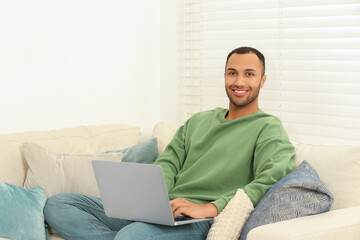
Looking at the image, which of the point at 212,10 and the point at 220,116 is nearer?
the point at 220,116

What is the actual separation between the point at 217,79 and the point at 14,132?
1.28 metres

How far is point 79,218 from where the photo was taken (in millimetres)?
2273

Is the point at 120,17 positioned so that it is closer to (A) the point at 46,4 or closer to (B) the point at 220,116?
(A) the point at 46,4

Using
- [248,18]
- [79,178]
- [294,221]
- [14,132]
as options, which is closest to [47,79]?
[14,132]

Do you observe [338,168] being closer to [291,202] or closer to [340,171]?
[340,171]

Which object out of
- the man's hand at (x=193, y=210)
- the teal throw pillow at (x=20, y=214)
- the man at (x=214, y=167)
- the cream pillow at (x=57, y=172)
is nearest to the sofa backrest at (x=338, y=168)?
the man at (x=214, y=167)

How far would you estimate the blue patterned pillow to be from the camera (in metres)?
1.96

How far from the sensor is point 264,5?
3068 millimetres

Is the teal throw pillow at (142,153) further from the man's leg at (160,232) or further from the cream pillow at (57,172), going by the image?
the man's leg at (160,232)

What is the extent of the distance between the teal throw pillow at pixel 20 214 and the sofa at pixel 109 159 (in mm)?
13

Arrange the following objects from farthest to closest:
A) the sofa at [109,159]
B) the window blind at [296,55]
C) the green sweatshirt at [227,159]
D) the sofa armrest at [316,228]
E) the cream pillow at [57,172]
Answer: the window blind at [296,55], the cream pillow at [57,172], the green sweatshirt at [227,159], the sofa at [109,159], the sofa armrest at [316,228]

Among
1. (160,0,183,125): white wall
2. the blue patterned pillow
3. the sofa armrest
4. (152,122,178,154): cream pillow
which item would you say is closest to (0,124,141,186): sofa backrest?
(152,122,178,154): cream pillow

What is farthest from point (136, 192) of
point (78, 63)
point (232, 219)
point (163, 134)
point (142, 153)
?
point (78, 63)

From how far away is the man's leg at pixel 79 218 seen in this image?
2.26m
